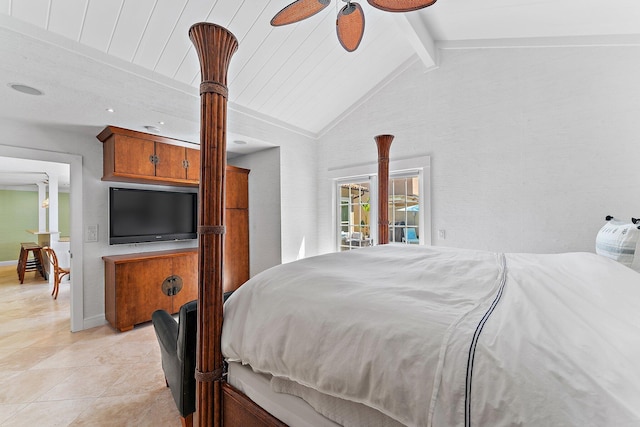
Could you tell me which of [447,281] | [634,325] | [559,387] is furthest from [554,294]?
[559,387]

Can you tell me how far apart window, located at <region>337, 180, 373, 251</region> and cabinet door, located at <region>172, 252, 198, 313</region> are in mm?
2152

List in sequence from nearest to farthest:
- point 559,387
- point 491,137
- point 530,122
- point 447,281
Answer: point 559,387 < point 447,281 < point 530,122 < point 491,137

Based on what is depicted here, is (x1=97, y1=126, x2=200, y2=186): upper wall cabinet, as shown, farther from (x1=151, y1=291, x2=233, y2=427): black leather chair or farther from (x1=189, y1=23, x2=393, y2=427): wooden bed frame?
(x1=189, y1=23, x2=393, y2=427): wooden bed frame

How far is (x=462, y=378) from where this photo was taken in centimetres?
60

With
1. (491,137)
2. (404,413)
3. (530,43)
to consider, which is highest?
(530,43)

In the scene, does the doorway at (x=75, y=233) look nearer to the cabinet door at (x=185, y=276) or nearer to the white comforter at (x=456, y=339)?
the cabinet door at (x=185, y=276)

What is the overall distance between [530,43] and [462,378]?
350 centimetres

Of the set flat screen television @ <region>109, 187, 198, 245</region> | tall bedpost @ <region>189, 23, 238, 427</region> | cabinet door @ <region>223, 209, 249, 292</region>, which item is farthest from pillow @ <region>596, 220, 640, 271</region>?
flat screen television @ <region>109, 187, 198, 245</region>

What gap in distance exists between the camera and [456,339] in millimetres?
658

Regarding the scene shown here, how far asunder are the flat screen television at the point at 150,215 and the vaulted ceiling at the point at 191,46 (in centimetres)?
88

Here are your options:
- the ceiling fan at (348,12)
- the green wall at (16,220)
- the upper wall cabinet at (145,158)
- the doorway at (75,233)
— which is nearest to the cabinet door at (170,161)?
the upper wall cabinet at (145,158)

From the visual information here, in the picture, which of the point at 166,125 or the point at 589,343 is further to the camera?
the point at 166,125

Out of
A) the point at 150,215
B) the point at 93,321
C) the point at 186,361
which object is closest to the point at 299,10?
the point at 186,361

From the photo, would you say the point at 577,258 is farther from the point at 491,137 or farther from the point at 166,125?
the point at 166,125
